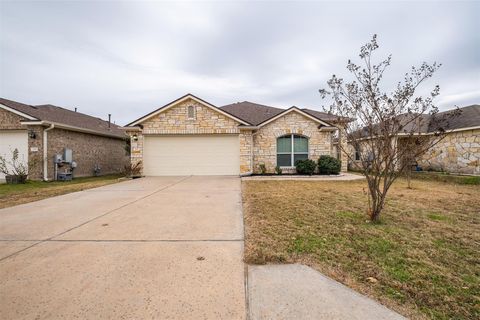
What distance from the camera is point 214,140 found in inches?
511

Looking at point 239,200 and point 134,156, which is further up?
point 134,156

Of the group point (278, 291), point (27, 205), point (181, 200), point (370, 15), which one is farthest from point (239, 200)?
point (370, 15)

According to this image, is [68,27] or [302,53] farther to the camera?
[302,53]

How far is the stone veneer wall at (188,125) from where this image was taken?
12641 mm

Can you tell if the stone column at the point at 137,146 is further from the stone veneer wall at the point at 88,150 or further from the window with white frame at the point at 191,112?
the stone veneer wall at the point at 88,150

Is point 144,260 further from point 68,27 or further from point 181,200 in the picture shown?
point 68,27

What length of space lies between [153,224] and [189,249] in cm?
144

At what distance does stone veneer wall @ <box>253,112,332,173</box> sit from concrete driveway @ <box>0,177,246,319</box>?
875cm

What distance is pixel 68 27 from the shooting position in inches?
408

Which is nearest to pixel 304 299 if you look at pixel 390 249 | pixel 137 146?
pixel 390 249

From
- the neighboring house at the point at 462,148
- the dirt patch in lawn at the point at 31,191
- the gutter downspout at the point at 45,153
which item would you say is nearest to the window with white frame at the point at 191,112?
the dirt patch in lawn at the point at 31,191

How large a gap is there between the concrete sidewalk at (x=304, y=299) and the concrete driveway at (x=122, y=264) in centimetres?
18

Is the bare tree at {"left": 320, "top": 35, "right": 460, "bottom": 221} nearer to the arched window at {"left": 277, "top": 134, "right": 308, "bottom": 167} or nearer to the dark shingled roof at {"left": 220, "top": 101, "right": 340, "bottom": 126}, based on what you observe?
the arched window at {"left": 277, "top": 134, "right": 308, "bottom": 167}

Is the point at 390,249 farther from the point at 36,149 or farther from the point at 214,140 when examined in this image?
the point at 36,149
